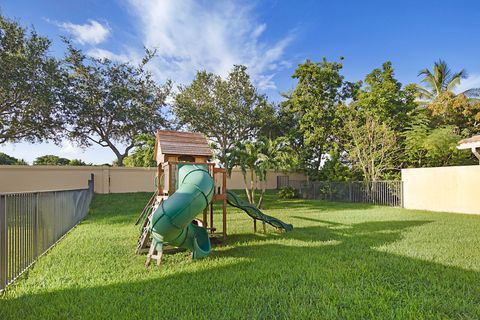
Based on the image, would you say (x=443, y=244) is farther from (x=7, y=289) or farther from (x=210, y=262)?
(x=7, y=289)

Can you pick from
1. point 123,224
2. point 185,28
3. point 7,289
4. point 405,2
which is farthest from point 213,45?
point 7,289

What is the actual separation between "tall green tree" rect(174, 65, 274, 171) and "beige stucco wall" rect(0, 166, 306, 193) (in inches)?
180

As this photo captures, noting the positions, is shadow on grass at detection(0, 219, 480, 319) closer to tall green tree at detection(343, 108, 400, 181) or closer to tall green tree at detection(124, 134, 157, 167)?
tall green tree at detection(124, 134, 157, 167)

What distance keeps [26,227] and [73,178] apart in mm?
12581

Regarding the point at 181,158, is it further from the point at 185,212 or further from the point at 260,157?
the point at 260,157

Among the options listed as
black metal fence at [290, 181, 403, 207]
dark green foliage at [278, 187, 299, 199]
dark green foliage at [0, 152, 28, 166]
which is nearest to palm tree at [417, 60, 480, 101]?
black metal fence at [290, 181, 403, 207]

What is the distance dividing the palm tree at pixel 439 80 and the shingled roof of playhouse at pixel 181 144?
2244cm

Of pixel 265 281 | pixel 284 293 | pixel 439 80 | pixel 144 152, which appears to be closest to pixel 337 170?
pixel 144 152

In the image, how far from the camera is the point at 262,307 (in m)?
2.97

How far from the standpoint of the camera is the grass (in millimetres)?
2906

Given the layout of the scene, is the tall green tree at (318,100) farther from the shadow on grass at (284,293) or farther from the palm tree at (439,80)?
the shadow on grass at (284,293)

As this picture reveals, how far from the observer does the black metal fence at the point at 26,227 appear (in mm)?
3566

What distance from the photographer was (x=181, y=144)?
21.7ft

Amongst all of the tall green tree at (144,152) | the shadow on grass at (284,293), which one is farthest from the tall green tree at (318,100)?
the shadow on grass at (284,293)
